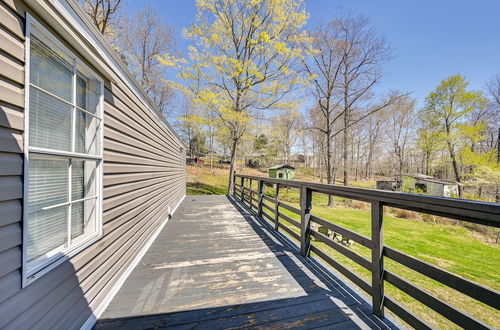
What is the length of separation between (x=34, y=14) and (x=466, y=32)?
14268mm

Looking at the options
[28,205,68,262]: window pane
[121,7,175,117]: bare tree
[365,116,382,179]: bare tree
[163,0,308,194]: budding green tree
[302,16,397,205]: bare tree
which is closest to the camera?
[28,205,68,262]: window pane

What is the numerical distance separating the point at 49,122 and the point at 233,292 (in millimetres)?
2075

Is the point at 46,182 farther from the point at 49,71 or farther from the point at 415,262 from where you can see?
the point at 415,262

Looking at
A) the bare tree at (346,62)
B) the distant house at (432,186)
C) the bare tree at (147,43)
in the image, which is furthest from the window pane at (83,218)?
the distant house at (432,186)

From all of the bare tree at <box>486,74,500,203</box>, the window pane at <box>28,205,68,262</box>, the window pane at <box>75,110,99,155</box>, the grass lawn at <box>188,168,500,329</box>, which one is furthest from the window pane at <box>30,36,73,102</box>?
the bare tree at <box>486,74,500,203</box>

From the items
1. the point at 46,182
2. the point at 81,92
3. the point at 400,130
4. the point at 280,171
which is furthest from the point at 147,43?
the point at 400,130

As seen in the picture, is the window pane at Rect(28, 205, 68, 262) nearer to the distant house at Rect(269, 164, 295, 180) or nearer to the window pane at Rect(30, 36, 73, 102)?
the window pane at Rect(30, 36, 73, 102)

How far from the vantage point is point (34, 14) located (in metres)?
1.15

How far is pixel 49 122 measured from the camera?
1322mm

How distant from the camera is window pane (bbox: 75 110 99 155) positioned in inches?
63.8

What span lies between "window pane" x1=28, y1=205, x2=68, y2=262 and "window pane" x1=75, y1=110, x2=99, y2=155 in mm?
510

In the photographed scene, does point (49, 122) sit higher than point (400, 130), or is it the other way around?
point (400, 130)

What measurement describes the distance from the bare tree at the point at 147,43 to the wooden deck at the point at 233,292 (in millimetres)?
10415

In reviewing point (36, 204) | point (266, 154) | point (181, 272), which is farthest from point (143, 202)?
point (266, 154)
